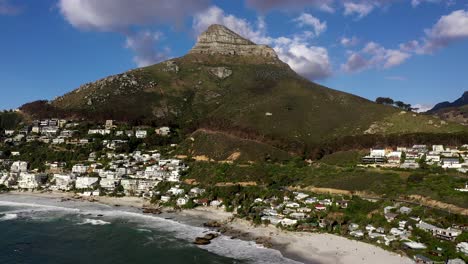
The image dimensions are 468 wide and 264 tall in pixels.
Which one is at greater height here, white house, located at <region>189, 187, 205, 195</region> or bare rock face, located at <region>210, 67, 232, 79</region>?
bare rock face, located at <region>210, 67, 232, 79</region>

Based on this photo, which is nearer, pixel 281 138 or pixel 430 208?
pixel 430 208

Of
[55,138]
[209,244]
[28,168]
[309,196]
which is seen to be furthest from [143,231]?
[55,138]

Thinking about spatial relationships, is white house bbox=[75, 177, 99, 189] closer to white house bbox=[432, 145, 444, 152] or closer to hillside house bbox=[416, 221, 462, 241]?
hillside house bbox=[416, 221, 462, 241]

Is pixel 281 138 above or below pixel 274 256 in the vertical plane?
above

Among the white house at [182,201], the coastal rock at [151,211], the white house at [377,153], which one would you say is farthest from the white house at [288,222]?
the white house at [377,153]

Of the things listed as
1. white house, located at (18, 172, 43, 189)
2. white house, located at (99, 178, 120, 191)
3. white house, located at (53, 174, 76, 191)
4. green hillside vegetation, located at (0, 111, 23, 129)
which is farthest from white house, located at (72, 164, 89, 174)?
green hillside vegetation, located at (0, 111, 23, 129)

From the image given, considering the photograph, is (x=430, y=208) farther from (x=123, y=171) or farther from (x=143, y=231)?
(x=123, y=171)
